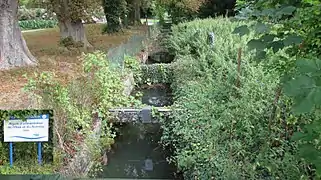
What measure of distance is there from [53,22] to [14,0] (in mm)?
22773

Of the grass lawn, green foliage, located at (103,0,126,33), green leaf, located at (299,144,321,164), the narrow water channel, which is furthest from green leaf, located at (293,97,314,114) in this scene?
green foliage, located at (103,0,126,33)

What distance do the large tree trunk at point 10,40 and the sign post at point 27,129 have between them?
7.75 metres

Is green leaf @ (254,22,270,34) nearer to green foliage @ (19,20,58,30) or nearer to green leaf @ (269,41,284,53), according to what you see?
green leaf @ (269,41,284,53)

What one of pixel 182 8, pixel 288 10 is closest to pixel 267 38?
pixel 288 10

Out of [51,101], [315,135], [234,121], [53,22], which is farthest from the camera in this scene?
[53,22]

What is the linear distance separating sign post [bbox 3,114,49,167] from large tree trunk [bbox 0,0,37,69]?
7.75 meters

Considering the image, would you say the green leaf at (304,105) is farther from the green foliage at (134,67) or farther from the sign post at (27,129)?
the green foliage at (134,67)

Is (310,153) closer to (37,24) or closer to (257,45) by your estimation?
(257,45)

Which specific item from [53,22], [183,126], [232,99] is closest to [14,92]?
[183,126]

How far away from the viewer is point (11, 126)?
16.3 ft

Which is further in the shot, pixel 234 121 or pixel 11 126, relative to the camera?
pixel 234 121

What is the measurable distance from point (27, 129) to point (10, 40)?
8072 millimetres

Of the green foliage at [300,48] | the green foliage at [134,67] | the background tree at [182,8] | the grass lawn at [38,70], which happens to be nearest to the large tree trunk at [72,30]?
the grass lawn at [38,70]

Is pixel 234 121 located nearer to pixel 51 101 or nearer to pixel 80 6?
pixel 51 101
